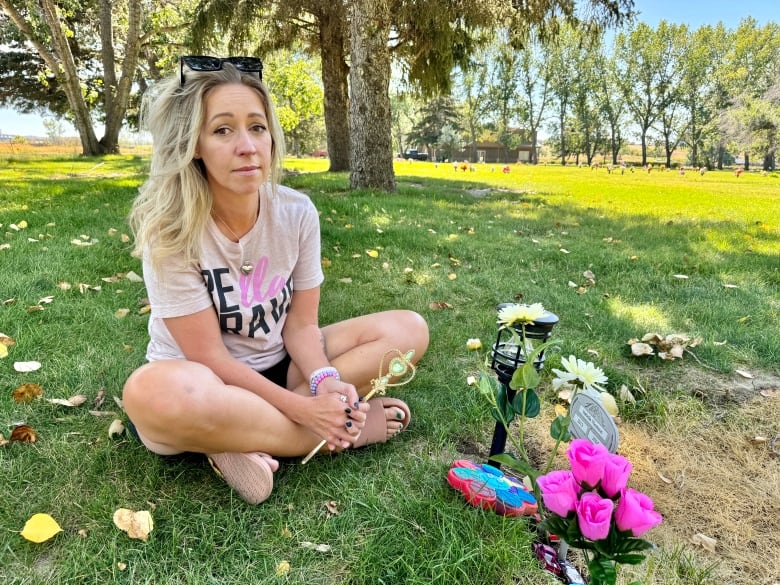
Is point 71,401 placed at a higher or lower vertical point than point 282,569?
higher

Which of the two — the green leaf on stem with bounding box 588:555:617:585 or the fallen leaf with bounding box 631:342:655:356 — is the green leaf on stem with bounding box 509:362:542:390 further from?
the fallen leaf with bounding box 631:342:655:356

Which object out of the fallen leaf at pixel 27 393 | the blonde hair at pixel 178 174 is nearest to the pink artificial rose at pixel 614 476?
the blonde hair at pixel 178 174

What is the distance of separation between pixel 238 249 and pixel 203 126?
1.25 ft

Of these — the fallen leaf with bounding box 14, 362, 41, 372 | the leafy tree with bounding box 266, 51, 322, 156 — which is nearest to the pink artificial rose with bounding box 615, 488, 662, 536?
the fallen leaf with bounding box 14, 362, 41, 372

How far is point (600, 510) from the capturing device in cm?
77

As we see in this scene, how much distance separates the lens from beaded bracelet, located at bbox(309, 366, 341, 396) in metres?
1.60

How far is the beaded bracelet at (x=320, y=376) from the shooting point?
160cm

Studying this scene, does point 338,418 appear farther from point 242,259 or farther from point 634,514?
point 634,514

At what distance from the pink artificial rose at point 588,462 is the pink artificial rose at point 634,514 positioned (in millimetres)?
47

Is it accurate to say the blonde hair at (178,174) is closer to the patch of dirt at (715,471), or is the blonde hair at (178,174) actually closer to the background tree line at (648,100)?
the patch of dirt at (715,471)

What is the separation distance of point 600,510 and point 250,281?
1.23 metres

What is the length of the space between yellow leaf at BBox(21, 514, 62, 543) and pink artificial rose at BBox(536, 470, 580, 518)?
4.04 feet

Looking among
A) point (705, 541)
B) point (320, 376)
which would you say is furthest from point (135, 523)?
point (705, 541)

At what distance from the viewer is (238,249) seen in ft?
5.24
